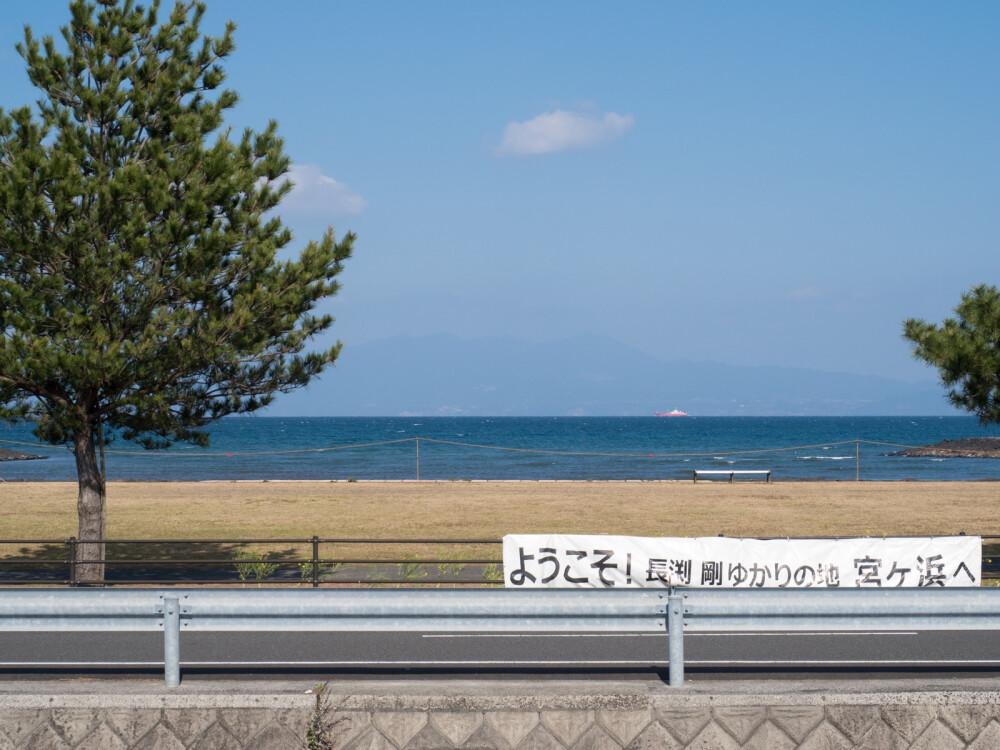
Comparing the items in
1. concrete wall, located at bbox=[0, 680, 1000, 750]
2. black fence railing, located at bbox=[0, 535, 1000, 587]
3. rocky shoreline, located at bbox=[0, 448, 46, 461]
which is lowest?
rocky shoreline, located at bbox=[0, 448, 46, 461]

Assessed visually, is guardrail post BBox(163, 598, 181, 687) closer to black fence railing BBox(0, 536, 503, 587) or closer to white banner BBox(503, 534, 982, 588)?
white banner BBox(503, 534, 982, 588)

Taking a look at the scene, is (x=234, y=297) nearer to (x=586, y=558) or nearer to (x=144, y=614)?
(x=586, y=558)

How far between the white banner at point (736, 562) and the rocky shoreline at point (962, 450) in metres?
88.5

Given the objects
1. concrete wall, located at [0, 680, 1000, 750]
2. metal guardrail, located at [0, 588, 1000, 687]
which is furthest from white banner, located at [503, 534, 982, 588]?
concrete wall, located at [0, 680, 1000, 750]

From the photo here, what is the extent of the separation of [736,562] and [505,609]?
6.95 meters

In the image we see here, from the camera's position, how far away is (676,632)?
23.3 ft

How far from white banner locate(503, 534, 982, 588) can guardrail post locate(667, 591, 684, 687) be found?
6095 mm

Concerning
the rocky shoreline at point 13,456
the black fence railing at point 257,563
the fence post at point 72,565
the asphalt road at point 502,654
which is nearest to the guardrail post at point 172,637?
the asphalt road at point 502,654

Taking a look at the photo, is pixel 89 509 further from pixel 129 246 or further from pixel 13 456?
pixel 13 456

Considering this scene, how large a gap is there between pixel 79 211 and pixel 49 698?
10.7 meters

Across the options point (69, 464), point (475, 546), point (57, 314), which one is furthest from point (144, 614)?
point (69, 464)

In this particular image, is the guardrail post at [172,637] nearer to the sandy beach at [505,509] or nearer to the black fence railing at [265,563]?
the black fence railing at [265,563]

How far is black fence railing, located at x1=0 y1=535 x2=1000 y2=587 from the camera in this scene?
16.2 metres

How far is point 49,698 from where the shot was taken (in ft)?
22.1
